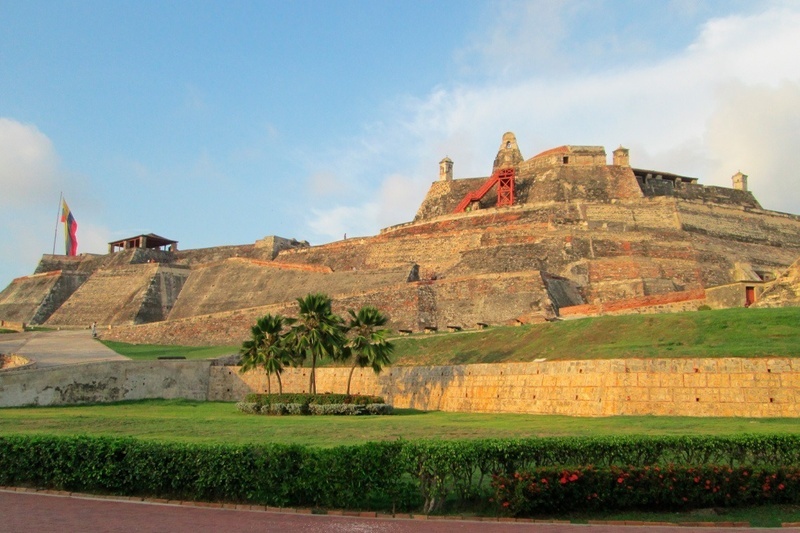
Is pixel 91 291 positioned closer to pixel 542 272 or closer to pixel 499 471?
pixel 542 272

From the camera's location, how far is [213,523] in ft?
32.6

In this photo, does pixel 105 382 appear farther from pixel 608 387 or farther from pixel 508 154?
pixel 508 154

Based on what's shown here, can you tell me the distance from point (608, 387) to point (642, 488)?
9887 millimetres

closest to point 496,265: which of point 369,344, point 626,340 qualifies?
point 369,344

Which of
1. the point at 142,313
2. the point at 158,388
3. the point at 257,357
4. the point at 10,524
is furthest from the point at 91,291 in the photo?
the point at 10,524

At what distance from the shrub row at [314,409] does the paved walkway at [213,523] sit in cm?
1332

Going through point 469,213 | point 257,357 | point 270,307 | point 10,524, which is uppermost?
point 469,213

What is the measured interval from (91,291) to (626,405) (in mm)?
43851

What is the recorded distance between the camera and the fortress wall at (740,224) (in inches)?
1683

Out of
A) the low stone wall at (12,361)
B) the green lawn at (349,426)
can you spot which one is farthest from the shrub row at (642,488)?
the low stone wall at (12,361)

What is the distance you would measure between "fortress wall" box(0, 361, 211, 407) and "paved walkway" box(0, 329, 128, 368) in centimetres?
278

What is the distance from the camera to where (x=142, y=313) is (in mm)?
49781

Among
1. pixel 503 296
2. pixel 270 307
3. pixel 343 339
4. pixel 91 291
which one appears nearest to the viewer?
pixel 343 339

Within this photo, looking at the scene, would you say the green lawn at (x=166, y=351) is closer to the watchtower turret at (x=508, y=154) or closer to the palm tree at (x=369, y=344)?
the palm tree at (x=369, y=344)
